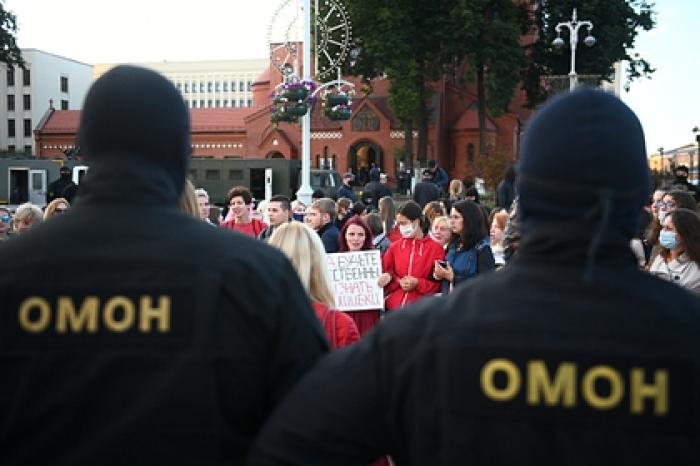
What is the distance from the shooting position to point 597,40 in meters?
41.5

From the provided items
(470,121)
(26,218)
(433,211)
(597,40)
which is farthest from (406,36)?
(26,218)

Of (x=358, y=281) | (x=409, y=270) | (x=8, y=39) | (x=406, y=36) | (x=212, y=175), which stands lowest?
(x=358, y=281)

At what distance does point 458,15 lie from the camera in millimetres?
36688

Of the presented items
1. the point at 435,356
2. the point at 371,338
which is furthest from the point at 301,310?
the point at 435,356

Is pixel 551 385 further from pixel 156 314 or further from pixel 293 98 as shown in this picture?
pixel 293 98

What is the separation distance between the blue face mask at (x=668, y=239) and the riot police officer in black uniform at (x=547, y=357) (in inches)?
195

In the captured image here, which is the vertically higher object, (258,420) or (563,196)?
(563,196)

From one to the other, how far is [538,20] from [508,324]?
45.6 meters

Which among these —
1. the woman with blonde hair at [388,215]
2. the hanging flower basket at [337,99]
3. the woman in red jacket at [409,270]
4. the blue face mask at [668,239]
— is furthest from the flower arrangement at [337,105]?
the blue face mask at [668,239]

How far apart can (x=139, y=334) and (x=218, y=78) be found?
127639mm

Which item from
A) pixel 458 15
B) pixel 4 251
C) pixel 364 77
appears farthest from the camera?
pixel 364 77

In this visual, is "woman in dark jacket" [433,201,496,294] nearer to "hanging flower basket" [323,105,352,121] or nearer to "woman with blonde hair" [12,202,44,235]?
"woman with blonde hair" [12,202,44,235]

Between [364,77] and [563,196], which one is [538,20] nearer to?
[364,77]

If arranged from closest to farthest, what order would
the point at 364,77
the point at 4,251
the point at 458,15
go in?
the point at 4,251 → the point at 458,15 → the point at 364,77
